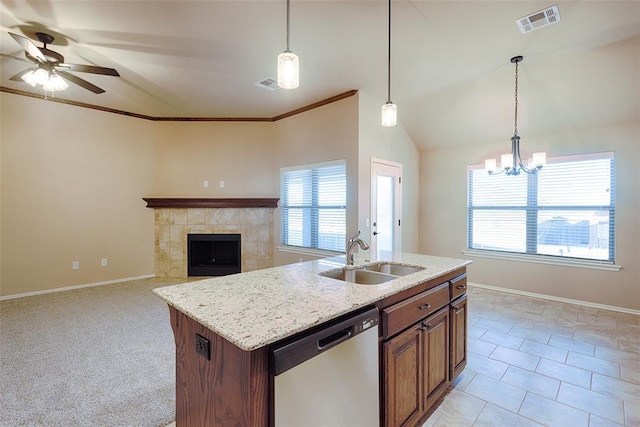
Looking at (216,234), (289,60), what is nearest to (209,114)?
(216,234)

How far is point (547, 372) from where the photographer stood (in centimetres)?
243

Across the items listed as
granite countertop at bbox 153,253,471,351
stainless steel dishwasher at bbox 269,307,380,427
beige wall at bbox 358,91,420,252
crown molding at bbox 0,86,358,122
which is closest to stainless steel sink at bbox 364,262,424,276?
granite countertop at bbox 153,253,471,351

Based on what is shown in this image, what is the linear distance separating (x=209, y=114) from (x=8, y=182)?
3010 millimetres

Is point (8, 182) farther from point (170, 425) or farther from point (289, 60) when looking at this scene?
point (289, 60)

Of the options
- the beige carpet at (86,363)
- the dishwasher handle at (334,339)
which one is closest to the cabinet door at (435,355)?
the dishwasher handle at (334,339)

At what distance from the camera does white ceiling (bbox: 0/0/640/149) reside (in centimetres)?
252

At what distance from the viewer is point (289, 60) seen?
179 centimetres

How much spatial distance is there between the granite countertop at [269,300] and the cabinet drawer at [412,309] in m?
0.10

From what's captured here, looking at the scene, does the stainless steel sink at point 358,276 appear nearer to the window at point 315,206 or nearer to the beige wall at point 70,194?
the window at point 315,206

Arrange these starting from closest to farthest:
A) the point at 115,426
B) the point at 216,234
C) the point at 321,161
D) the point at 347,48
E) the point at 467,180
→ the point at 115,426, the point at 347,48, the point at 321,161, the point at 467,180, the point at 216,234

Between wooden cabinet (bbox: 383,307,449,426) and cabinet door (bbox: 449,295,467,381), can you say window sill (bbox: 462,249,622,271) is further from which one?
wooden cabinet (bbox: 383,307,449,426)

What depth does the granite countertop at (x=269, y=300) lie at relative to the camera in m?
1.05

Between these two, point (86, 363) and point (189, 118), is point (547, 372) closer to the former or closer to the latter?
point (86, 363)

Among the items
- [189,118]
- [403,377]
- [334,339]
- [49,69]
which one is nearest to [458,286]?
[403,377]
